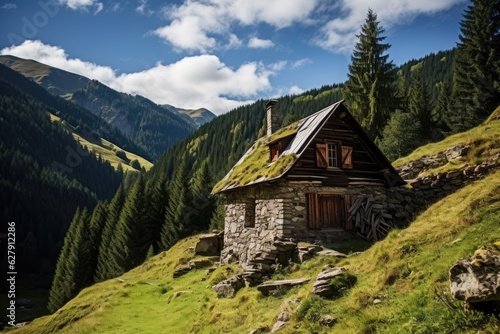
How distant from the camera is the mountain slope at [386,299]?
6281 millimetres

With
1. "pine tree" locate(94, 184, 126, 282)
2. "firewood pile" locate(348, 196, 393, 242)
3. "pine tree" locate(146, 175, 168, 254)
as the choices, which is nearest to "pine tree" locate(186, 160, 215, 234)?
"pine tree" locate(146, 175, 168, 254)

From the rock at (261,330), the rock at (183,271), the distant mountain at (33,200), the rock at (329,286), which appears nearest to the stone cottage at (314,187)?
the rock at (183,271)

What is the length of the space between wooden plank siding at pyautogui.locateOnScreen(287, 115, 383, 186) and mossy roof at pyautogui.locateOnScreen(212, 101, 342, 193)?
0.42 metres

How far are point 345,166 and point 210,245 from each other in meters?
15.8

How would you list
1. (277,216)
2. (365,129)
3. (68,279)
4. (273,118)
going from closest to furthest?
(277,216)
(273,118)
(365,129)
(68,279)

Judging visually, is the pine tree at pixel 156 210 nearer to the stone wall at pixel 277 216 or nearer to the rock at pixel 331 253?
the stone wall at pixel 277 216

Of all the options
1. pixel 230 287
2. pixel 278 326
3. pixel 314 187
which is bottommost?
pixel 230 287

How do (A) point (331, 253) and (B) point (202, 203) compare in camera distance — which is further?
(B) point (202, 203)

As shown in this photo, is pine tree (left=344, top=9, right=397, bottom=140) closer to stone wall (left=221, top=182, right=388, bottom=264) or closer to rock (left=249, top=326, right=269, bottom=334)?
stone wall (left=221, top=182, right=388, bottom=264)

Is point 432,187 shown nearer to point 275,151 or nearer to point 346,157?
point 346,157

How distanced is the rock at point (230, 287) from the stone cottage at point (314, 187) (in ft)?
9.27

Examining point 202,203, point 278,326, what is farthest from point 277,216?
point 202,203

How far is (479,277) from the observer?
16.1ft

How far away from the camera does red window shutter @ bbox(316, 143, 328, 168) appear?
19.5 meters
